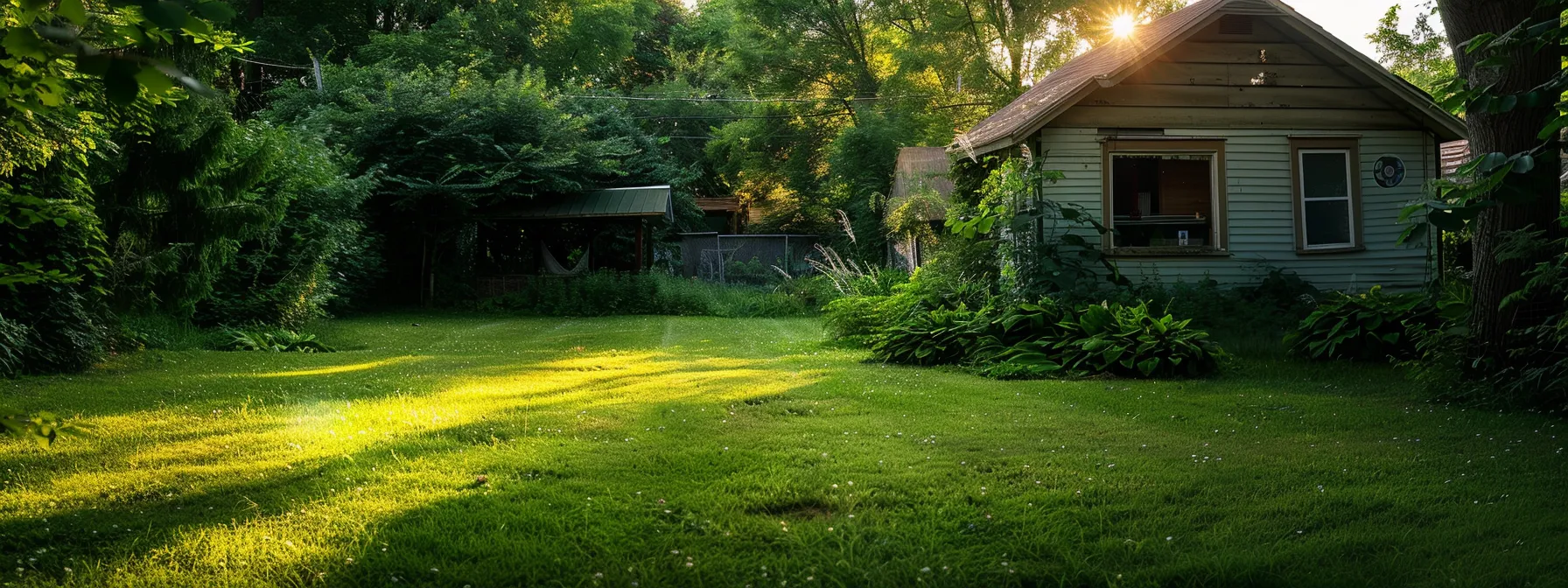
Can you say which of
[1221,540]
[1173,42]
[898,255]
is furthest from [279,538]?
[898,255]

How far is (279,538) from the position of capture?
3.73 m

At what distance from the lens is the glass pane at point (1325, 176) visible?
1352 cm

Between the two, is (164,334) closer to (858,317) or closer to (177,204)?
(177,204)

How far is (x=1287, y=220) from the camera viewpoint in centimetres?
1341

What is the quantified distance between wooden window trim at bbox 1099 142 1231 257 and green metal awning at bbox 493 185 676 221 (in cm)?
1175

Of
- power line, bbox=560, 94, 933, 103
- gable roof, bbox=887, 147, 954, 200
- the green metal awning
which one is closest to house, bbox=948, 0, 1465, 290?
the green metal awning

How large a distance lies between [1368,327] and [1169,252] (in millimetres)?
3696

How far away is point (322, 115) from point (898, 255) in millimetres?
15006


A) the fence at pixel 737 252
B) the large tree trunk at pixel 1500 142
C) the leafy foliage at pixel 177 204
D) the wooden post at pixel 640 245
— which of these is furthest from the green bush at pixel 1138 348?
the fence at pixel 737 252

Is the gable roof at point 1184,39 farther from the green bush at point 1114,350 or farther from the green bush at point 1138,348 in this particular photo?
the green bush at point 1138,348

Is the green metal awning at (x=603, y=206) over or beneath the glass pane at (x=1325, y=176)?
over

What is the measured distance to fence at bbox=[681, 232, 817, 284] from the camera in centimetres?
3067

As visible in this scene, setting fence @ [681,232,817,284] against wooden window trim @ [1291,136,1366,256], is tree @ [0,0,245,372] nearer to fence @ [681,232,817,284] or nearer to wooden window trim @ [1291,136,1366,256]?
wooden window trim @ [1291,136,1366,256]

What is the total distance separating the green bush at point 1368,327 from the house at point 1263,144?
116 inches
